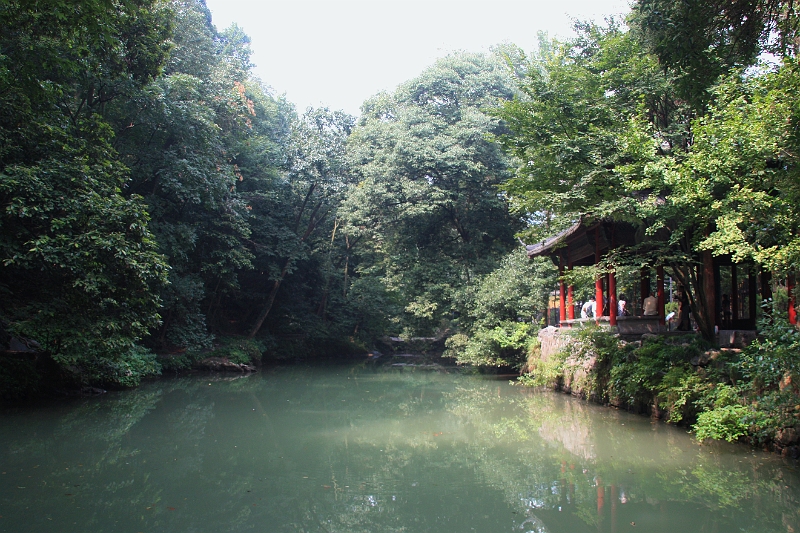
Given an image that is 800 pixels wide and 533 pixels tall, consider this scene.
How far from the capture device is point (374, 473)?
584 cm

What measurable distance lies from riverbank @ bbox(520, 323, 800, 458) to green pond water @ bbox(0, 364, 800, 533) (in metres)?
0.30

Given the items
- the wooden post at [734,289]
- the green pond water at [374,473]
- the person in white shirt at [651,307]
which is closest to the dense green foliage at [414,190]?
the person in white shirt at [651,307]

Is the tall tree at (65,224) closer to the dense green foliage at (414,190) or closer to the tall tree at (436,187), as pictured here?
the dense green foliage at (414,190)

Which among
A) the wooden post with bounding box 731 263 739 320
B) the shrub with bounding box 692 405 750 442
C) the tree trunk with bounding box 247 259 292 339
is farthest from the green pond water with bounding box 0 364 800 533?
the tree trunk with bounding box 247 259 292 339

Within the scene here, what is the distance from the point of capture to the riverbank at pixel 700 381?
611 cm

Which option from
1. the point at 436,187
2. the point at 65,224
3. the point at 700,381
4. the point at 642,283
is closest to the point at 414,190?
the point at 436,187

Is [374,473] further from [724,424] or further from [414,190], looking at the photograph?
[414,190]

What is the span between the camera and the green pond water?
4418 mm

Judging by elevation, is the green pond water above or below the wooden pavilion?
below

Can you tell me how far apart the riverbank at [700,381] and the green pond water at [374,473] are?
30 cm

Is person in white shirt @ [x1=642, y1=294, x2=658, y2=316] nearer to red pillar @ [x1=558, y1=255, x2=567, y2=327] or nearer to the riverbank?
the riverbank

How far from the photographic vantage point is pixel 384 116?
25.1 meters

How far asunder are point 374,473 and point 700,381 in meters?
4.47

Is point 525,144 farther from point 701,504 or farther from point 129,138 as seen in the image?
point 129,138
